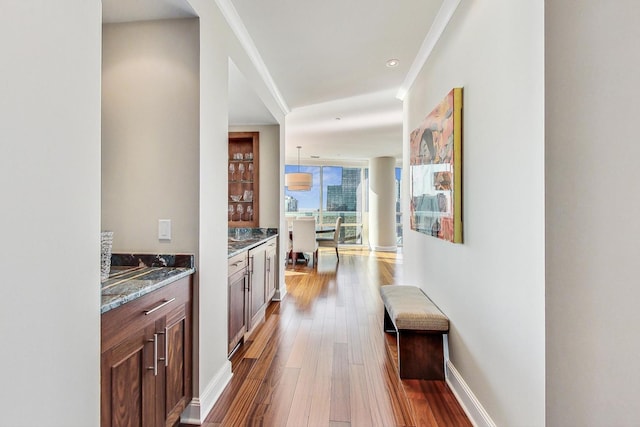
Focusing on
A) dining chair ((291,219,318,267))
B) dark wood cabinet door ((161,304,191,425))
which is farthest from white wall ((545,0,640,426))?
dining chair ((291,219,318,267))

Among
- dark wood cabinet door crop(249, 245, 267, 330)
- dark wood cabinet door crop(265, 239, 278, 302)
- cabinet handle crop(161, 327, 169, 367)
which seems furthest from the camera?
dark wood cabinet door crop(265, 239, 278, 302)

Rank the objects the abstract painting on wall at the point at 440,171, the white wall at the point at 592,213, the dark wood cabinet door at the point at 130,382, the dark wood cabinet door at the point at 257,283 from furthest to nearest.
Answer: the dark wood cabinet door at the point at 257,283 → the abstract painting on wall at the point at 440,171 → the dark wood cabinet door at the point at 130,382 → the white wall at the point at 592,213

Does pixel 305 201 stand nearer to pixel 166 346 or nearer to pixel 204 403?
pixel 204 403

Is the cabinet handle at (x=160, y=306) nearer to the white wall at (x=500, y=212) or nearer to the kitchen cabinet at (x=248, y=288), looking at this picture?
the kitchen cabinet at (x=248, y=288)

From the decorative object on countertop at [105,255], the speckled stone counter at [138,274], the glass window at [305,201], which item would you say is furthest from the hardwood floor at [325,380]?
the glass window at [305,201]

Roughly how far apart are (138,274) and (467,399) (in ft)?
6.50

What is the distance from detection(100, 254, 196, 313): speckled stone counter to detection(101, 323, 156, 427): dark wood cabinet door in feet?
0.59

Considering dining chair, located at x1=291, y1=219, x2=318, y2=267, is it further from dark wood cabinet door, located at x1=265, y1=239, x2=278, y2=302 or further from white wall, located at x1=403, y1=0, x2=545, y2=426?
white wall, located at x1=403, y1=0, x2=545, y2=426

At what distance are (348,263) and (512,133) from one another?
563 centimetres

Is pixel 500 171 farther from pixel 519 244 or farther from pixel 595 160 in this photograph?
pixel 595 160

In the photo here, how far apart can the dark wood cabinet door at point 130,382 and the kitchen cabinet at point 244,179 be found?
2.62 meters

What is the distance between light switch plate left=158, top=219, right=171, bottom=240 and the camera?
1.73 metres

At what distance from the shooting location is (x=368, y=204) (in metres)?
9.52

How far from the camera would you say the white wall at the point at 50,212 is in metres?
0.66
